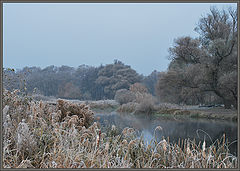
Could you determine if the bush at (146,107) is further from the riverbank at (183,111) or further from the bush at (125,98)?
the bush at (125,98)

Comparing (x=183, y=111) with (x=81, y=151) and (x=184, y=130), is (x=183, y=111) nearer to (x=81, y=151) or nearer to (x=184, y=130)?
(x=184, y=130)

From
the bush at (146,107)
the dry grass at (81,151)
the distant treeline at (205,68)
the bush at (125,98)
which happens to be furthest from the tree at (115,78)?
the dry grass at (81,151)

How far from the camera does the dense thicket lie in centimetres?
1320

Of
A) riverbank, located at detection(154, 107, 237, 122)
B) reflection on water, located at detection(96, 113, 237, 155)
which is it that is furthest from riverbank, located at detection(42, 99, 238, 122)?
reflection on water, located at detection(96, 113, 237, 155)

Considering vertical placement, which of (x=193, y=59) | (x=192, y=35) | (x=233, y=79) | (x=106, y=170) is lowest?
(x=106, y=170)

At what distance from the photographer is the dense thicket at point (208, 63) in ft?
43.3

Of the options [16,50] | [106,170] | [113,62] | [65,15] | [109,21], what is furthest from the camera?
[113,62]

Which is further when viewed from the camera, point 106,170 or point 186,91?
point 186,91

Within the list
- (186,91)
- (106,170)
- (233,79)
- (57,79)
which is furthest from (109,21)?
(57,79)

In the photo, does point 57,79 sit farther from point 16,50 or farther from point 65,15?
point 65,15

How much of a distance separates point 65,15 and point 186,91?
1375cm

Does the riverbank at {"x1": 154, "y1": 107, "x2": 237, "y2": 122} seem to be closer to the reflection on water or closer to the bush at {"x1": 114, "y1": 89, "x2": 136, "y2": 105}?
the reflection on water

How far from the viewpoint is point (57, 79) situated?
70.7ft

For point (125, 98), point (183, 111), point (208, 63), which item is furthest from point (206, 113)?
point (125, 98)
